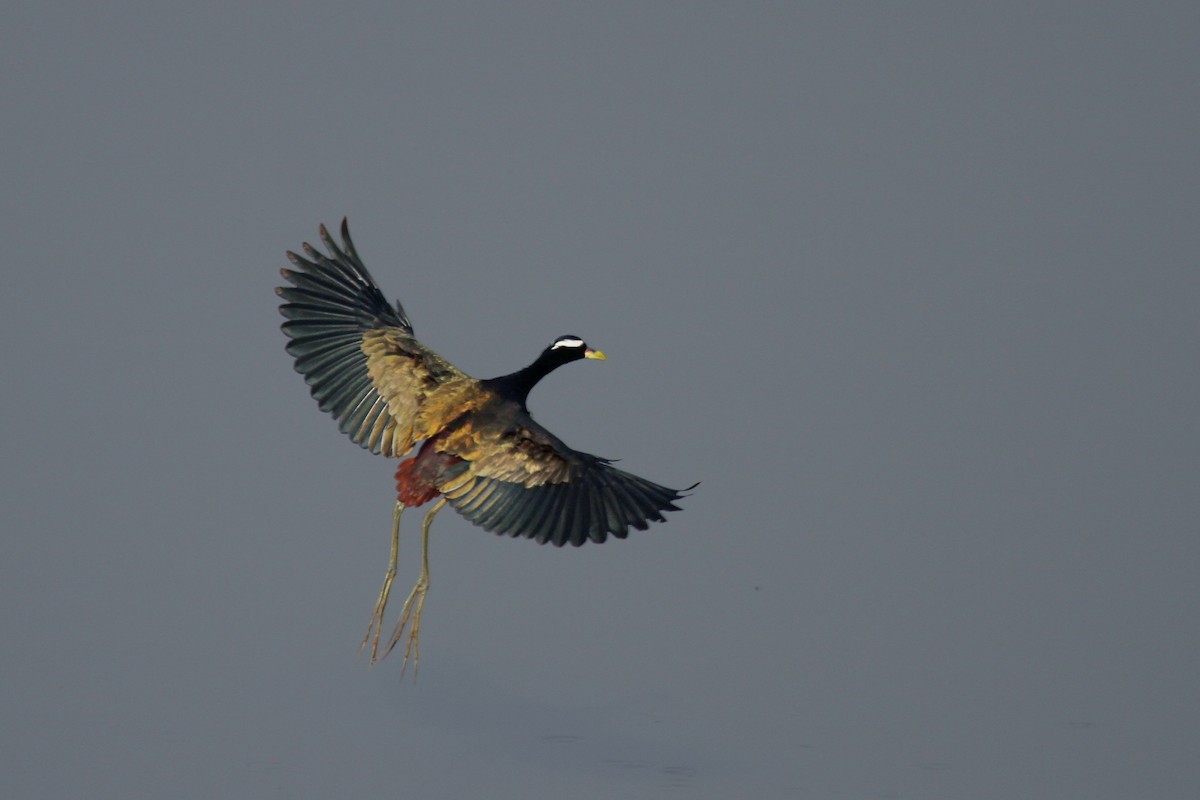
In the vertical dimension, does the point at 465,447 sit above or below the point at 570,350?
below

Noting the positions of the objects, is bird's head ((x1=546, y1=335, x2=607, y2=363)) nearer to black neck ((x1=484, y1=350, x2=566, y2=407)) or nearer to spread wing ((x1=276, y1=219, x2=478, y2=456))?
black neck ((x1=484, y1=350, x2=566, y2=407))

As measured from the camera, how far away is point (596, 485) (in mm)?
14188

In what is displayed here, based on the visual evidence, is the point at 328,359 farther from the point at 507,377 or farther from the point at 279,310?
the point at 507,377

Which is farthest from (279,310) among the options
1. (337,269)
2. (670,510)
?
(670,510)

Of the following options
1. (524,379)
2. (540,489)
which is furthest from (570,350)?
(540,489)

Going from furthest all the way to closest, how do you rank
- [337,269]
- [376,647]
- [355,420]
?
1. [337,269]
2. [355,420]
3. [376,647]

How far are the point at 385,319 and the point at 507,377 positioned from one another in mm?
1722

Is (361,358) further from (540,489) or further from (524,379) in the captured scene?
(540,489)

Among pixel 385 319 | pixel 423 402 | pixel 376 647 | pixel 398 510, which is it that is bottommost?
pixel 376 647

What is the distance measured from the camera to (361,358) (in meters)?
15.1

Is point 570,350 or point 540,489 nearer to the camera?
point 540,489

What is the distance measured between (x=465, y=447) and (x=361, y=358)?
174 cm

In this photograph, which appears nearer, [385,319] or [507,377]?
[507,377]

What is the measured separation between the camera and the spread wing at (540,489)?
13.8 meters
